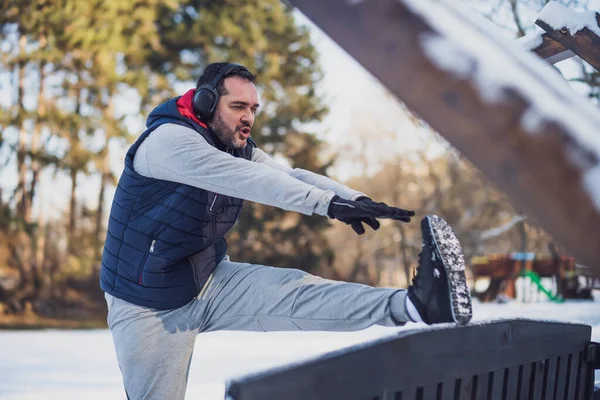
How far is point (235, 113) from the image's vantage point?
2.16 m

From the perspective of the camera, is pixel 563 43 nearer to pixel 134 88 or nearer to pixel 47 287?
pixel 134 88

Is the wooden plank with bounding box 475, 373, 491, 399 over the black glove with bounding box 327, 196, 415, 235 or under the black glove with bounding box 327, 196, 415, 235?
under

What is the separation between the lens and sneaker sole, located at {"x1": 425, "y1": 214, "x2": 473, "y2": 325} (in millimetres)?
1523

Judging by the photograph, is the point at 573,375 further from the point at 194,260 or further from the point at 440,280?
the point at 194,260

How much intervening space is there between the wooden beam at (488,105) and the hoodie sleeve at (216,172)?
3.41ft

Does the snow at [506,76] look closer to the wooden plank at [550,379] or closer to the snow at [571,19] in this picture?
the wooden plank at [550,379]

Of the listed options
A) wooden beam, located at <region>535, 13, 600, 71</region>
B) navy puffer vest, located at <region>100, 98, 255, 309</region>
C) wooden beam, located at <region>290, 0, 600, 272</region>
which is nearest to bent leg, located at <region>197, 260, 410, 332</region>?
navy puffer vest, located at <region>100, 98, 255, 309</region>

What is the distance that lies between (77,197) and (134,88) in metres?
2.34

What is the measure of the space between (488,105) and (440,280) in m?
1.08

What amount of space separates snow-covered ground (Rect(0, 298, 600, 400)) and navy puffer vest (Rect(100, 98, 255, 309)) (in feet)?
6.97

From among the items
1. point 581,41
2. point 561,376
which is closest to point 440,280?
point 561,376

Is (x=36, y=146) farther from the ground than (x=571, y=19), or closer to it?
closer to it

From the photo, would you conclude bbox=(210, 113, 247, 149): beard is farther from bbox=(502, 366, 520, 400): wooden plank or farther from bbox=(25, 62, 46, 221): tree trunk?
bbox=(25, 62, 46, 221): tree trunk

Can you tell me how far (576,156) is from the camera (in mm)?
487
